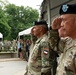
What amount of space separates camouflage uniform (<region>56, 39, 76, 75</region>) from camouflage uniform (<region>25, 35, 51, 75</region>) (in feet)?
2.91

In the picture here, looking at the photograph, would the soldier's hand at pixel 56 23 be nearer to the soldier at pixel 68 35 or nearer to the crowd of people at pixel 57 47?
the crowd of people at pixel 57 47

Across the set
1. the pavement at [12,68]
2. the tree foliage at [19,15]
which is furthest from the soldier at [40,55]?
the tree foliage at [19,15]

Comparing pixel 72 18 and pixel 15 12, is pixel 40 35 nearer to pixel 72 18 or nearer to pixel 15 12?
pixel 72 18

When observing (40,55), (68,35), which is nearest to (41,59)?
(40,55)

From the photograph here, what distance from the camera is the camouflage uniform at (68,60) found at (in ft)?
6.88

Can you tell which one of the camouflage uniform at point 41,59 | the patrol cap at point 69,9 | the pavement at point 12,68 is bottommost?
the pavement at point 12,68

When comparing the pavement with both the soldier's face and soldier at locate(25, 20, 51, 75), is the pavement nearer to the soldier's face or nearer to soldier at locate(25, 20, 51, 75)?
soldier at locate(25, 20, 51, 75)

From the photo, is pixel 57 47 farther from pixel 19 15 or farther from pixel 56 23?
pixel 19 15

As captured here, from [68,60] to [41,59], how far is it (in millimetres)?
1265

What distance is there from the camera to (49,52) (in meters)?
3.28

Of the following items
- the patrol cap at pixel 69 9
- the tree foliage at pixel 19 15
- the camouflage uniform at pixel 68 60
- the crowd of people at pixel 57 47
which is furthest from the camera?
the tree foliage at pixel 19 15

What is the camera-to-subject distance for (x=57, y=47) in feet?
10.0

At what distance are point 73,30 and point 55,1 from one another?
3566 millimetres

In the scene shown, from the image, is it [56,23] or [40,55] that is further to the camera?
[40,55]
